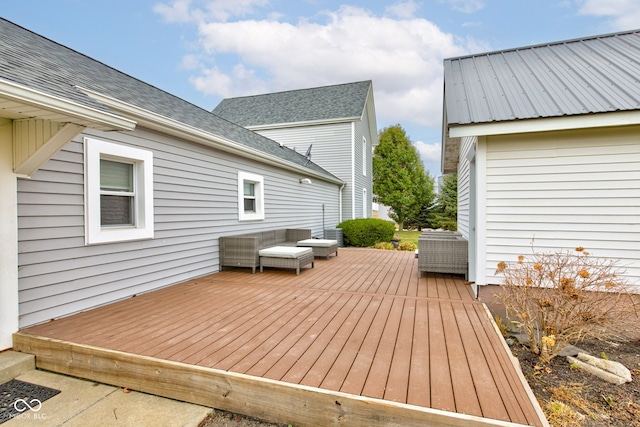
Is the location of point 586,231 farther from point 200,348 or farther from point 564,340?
point 200,348

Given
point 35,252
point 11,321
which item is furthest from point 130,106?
point 11,321

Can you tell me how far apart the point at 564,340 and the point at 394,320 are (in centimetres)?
156

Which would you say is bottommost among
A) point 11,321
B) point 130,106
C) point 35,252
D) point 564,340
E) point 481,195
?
point 564,340

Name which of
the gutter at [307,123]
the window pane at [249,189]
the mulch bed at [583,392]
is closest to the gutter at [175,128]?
the window pane at [249,189]

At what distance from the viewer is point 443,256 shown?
17.5ft

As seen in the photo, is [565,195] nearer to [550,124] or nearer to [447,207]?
[550,124]

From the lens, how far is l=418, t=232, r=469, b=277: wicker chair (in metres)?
5.26

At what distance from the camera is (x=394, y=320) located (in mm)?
3348

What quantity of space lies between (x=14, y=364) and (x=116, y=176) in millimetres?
2307

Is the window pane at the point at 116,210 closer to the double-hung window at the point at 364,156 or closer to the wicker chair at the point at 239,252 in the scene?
the wicker chair at the point at 239,252

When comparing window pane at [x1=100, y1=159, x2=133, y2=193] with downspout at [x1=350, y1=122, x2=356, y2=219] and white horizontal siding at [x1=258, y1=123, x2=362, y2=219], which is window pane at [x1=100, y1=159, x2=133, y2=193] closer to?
white horizontal siding at [x1=258, y1=123, x2=362, y2=219]

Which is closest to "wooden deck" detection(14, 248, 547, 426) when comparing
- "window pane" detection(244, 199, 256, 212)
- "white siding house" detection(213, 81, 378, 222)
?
"window pane" detection(244, 199, 256, 212)

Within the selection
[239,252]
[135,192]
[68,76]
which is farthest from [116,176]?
[239,252]

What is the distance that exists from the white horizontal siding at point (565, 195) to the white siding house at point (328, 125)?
9901 millimetres
